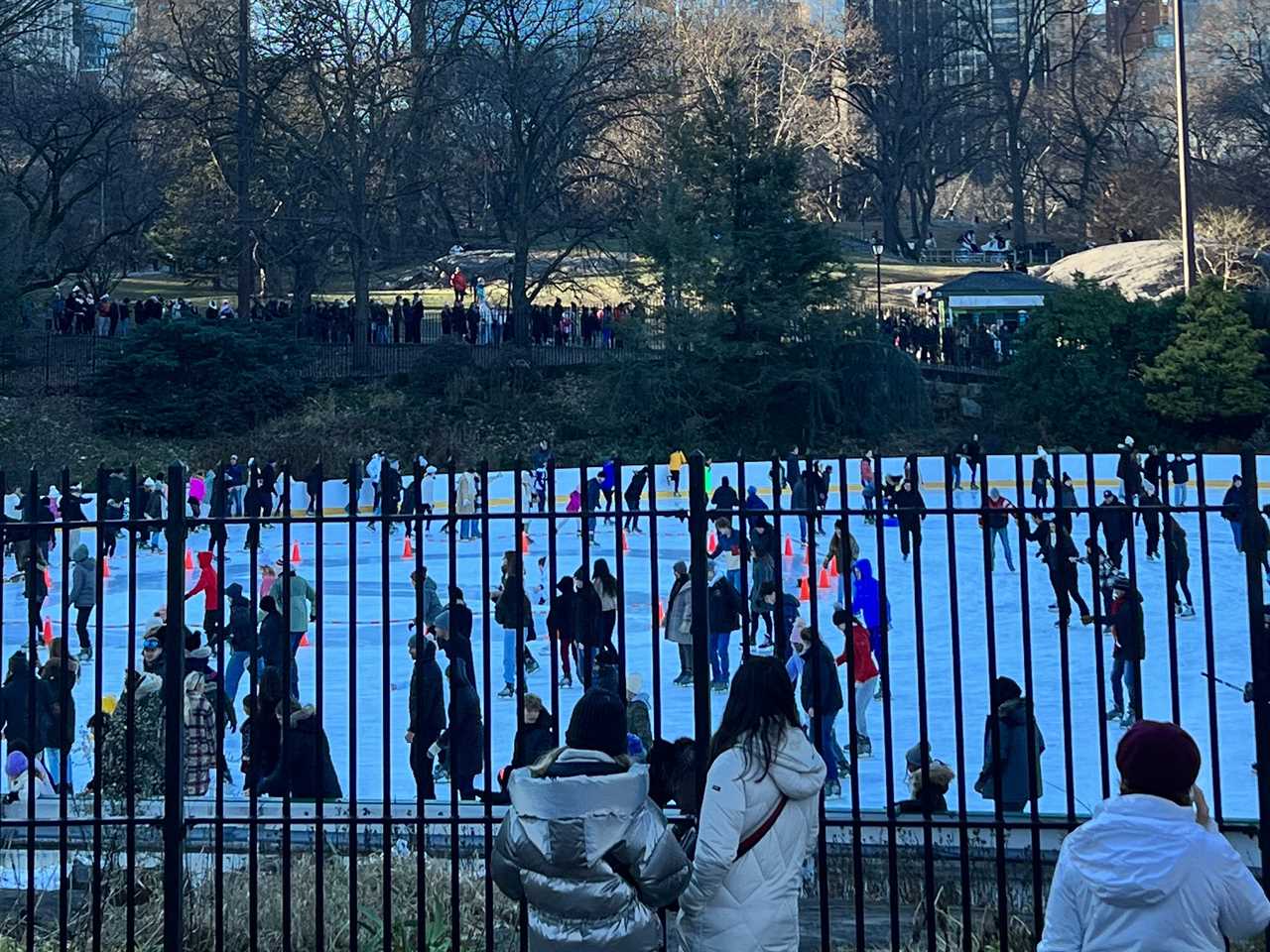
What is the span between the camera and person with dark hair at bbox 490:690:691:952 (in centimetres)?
419

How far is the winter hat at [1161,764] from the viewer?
3.67 metres

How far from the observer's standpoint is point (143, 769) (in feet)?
30.0

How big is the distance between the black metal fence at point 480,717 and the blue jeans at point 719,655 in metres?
0.05

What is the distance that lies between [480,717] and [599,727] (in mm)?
5102

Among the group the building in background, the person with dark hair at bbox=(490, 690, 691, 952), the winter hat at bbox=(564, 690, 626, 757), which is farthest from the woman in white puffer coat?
the building in background

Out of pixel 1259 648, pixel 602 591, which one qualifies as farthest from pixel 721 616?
pixel 1259 648

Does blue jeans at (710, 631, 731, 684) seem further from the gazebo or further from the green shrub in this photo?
the gazebo

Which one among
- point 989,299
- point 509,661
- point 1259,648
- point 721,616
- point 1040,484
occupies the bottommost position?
point 509,661

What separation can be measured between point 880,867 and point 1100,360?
29.0 meters

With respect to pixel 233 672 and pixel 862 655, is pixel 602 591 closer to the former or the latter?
pixel 862 655

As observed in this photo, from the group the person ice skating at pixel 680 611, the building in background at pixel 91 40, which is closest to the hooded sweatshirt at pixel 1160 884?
the person ice skating at pixel 680 611

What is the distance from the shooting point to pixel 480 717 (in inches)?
366

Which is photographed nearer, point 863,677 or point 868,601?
point 863,677

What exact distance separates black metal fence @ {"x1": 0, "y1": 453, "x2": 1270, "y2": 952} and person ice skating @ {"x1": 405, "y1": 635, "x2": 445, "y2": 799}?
0.64 feet
